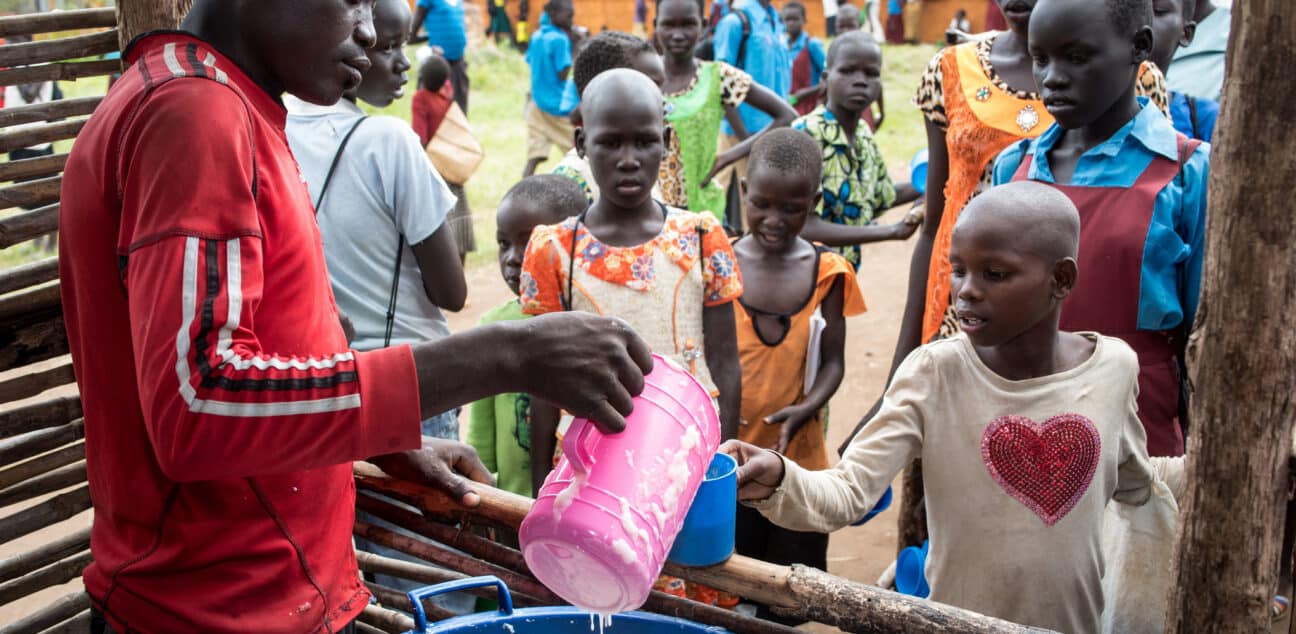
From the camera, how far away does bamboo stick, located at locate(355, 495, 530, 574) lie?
213 cm

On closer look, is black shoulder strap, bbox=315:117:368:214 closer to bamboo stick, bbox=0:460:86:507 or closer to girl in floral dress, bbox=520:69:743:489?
girl in floral dress, bbox=520:69:743:489

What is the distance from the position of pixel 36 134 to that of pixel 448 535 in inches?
53.2

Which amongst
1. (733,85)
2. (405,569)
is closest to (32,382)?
(405,569)

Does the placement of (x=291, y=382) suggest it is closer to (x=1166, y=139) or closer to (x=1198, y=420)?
(x=1198, y=420)

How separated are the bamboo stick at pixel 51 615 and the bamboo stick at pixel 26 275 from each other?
0.70m

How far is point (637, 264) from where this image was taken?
2629 millimetres

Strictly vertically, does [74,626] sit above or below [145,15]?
below

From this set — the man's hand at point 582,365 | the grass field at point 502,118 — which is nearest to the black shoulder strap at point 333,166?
the man's hand at point 582,365

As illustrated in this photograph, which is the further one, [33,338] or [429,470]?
[33,338]

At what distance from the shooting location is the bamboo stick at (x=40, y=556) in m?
2.45

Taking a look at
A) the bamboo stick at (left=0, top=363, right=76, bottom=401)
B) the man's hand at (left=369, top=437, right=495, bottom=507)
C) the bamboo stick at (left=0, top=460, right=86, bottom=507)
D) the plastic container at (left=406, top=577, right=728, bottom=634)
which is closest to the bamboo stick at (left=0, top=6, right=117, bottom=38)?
the bamboo stick at (left=0, top=363, right=76, bottom=401)

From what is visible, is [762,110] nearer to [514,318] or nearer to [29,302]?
[514,318]

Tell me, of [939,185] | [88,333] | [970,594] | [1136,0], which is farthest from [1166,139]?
[88,333]

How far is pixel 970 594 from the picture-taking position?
202 cm
